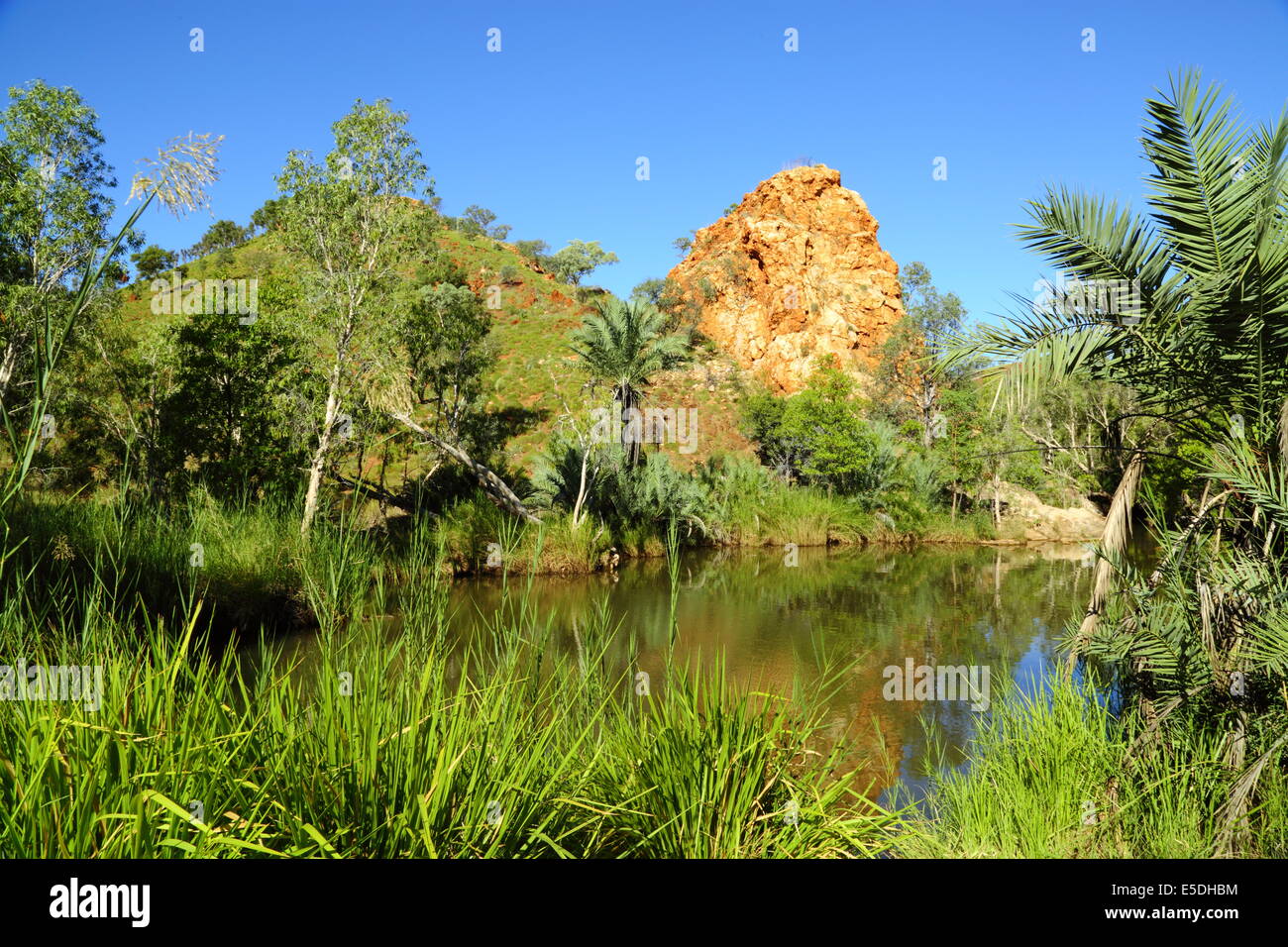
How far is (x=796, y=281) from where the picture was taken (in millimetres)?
59938

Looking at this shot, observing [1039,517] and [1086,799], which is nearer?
[1086,799]

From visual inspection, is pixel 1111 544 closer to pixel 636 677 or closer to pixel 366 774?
pixel 636 677

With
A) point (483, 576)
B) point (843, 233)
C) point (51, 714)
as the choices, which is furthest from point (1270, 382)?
point (843, 233)

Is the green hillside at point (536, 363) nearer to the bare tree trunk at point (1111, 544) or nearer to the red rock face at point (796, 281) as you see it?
the red rock face at point (796, 281)

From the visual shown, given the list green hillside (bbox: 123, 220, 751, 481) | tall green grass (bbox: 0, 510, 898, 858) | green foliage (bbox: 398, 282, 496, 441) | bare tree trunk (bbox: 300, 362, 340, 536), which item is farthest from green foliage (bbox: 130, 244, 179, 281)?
tall green grass (bbox: 0, 510, 898, 858)

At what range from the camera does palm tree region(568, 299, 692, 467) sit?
61.7ft

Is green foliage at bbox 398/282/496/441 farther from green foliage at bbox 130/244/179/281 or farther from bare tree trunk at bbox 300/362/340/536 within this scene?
green foliage at bbox 130/244/179/281

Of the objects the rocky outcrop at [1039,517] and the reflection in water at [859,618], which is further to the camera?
the rocky outcrop at [1039,517]

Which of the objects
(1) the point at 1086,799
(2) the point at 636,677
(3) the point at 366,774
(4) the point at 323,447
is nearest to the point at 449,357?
(4) the point at 323,447

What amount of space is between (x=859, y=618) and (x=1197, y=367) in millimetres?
8692

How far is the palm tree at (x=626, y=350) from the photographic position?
18.8m

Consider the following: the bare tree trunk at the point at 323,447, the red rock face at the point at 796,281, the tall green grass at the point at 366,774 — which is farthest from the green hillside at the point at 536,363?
the tall green grass at the point at 366,774

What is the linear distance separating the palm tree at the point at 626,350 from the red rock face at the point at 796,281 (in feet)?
116

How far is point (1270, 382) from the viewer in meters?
4.18
